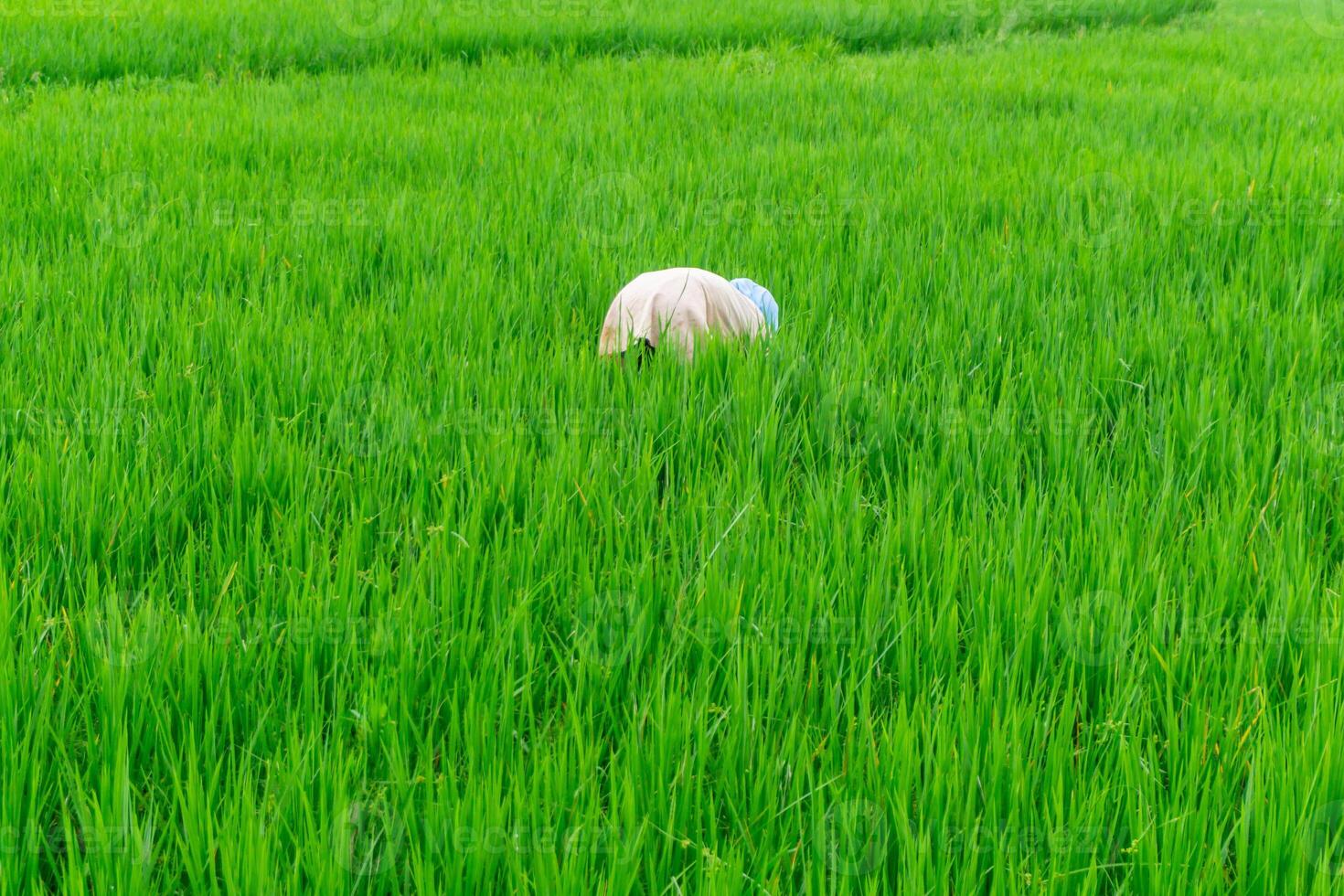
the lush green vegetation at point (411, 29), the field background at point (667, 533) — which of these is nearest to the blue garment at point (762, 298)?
the field background at point (667, 533)

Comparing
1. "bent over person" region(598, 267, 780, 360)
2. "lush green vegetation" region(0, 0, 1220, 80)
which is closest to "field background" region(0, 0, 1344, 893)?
"bent over person" region(598, 267, 780, 360)

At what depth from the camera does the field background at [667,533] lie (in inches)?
42.0

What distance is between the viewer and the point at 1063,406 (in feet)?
6.93

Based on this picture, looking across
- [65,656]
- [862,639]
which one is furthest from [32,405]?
[862,639]

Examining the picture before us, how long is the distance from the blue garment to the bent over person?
128mm

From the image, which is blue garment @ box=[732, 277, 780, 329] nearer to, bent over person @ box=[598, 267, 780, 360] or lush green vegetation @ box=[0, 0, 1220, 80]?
bent over person @ box=[598, 267, 780, 360]

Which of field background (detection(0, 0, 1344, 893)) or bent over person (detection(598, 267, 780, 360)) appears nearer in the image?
field background (detection(0, 0, 1344, 893))

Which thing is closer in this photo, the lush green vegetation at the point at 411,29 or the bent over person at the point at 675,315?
the bent over person at the point at 675,315

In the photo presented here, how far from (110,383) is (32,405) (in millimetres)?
135

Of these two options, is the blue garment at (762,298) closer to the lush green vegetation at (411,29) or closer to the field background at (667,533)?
the field background at (667,533)

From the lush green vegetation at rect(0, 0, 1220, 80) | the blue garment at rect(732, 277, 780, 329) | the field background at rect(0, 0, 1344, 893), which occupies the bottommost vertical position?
the field background at rect(0, 0, 1344, 893)

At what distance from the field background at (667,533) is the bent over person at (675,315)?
0.10 m

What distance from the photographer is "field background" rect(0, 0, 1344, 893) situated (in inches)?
42.0

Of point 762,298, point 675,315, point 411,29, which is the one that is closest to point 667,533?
point 675,315
